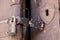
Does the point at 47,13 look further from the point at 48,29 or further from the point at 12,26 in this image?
the point at 12,26

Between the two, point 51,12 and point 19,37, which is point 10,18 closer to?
point 19,37

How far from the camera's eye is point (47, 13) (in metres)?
1.39

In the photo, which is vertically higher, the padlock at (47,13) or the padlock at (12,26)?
the padlock at (47,13)

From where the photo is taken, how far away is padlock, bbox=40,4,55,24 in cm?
137

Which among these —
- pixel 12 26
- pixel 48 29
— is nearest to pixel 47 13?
pixel 48 29

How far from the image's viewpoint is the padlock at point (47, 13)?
137 centimetres

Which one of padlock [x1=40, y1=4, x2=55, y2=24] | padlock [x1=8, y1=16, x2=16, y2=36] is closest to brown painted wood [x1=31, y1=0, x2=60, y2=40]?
padlock [x1=40, y1=4, x2=55, y2=24]

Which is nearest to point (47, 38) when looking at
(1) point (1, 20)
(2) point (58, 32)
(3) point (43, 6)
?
(2) point (58, 32)

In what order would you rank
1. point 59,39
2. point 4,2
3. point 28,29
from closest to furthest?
point 59,39 < point 28,29 < point 4,2

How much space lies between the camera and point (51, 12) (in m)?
1.38

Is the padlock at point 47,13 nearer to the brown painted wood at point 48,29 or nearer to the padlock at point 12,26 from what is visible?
the brown painted wood at point 48,29

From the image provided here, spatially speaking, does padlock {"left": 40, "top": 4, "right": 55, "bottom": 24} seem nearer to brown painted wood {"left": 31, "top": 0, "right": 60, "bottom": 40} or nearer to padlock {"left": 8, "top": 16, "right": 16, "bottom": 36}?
brown painted wood {"left": 31, "top": 0, "right": 60, "bottom": 40}

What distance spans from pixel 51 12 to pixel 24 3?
0.60ft

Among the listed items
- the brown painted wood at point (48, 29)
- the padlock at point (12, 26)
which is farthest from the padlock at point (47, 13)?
the padlock at point (12, 26)
